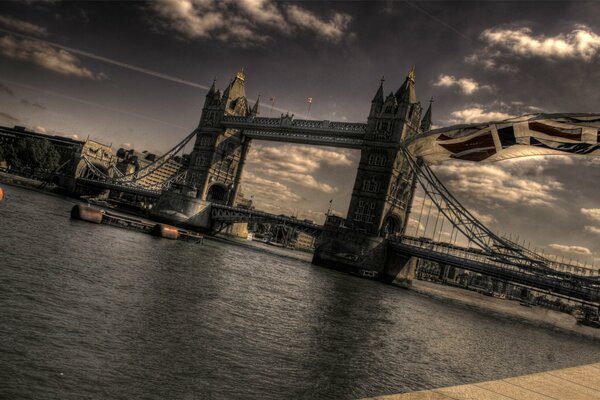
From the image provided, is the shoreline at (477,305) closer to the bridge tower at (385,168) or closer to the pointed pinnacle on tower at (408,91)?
the bridge tower at (385,168)

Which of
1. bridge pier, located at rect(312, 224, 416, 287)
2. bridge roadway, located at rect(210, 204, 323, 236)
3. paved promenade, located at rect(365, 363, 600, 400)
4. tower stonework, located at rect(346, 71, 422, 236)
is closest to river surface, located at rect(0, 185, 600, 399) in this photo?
paved promenade, located at rect(365, 363, 600, 400)

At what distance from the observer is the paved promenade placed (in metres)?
5.31

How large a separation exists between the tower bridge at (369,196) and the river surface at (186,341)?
1736cm

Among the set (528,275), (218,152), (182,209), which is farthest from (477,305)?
A: (218,152)

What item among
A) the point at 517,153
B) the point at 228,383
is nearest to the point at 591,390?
the point at 228,383

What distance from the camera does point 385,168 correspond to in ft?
185

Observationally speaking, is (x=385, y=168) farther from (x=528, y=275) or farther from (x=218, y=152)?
(x=218, y=152)

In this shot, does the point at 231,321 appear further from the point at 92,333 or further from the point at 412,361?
the point at 412,361

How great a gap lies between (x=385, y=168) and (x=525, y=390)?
51.5 m

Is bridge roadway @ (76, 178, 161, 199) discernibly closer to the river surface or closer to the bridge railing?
the bridge railing

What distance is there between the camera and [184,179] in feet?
264

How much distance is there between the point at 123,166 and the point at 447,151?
380ft

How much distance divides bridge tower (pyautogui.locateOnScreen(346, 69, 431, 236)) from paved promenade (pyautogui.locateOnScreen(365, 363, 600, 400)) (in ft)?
154

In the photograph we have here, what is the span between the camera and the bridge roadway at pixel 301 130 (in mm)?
61312
